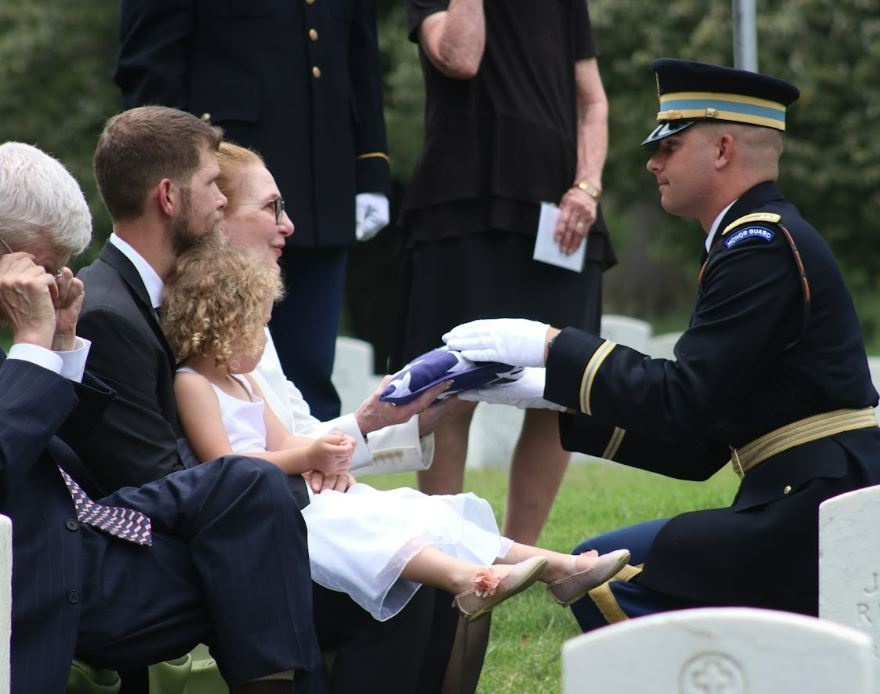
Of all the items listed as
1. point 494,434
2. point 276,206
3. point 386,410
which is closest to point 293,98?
point 276,206

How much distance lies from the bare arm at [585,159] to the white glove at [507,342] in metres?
1.26

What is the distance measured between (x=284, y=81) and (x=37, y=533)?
2.59m

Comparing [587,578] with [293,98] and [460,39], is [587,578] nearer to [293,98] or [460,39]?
[460,39]

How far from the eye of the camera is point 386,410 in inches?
175

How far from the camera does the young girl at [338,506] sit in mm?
3734

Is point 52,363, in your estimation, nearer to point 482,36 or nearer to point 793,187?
point 482,36

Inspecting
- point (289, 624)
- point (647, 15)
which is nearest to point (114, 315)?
point (289, 624)

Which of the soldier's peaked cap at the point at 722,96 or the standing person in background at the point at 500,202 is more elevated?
the soldier's peaked cap at the point at 722,96

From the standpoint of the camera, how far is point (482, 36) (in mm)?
5285

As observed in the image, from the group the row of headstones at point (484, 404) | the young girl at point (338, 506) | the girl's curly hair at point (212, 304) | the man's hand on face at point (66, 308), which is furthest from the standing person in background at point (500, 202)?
the row of headstones at point (484, 404)

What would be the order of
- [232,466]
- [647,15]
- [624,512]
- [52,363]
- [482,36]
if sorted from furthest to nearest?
[647,15] < [624,512] < [482,36] < [232,466] < [52,363]

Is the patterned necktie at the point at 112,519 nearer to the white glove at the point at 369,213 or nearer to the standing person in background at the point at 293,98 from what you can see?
the standing person in background at the point at 293,98

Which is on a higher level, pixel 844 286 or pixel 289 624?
pixel 844 286

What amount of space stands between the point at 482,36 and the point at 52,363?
7.94 ft
